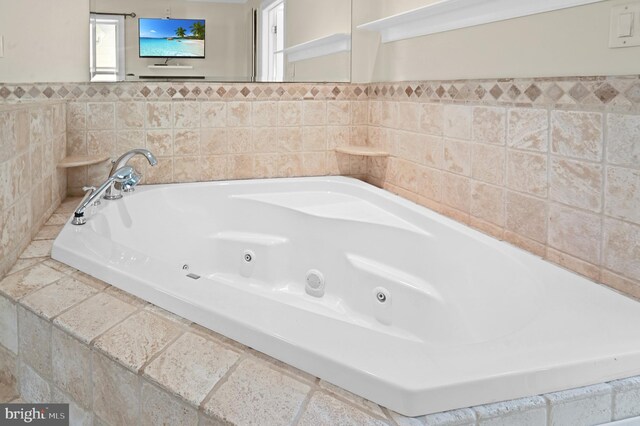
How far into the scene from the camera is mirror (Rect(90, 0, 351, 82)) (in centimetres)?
251

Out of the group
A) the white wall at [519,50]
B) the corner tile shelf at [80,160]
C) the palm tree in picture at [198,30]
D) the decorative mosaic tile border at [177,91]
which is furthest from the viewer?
the palm tree in picture at [198,30]

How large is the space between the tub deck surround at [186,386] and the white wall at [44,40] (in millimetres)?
1478

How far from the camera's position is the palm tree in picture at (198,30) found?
8.58 feet

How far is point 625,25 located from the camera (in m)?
1.27

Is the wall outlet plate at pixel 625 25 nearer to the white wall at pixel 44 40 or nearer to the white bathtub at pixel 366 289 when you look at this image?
the white bathtub at pixel 366 289

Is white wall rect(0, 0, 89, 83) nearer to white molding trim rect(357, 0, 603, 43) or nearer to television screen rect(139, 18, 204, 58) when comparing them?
television screen rect(139, 18, 204, 58)

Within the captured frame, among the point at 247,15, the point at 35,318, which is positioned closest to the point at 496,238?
the point at 35,318

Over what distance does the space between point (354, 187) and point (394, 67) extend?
601 mm

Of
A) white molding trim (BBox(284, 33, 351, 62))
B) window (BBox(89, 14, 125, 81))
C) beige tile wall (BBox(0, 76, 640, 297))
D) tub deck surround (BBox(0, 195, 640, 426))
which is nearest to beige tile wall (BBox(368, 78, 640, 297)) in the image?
beige tile wall (BBox(0, 76, 640, 297))

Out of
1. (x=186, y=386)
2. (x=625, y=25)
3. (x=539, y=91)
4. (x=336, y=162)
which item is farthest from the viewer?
(x=336, y=162)

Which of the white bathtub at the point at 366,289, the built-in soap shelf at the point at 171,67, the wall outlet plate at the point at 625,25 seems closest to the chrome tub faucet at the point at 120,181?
the white bathtub at the point at 366,289

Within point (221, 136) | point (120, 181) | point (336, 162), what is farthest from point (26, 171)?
point (336, 162)

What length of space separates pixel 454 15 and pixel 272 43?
1.06 metres

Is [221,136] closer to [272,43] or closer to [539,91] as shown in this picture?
[272,43]
